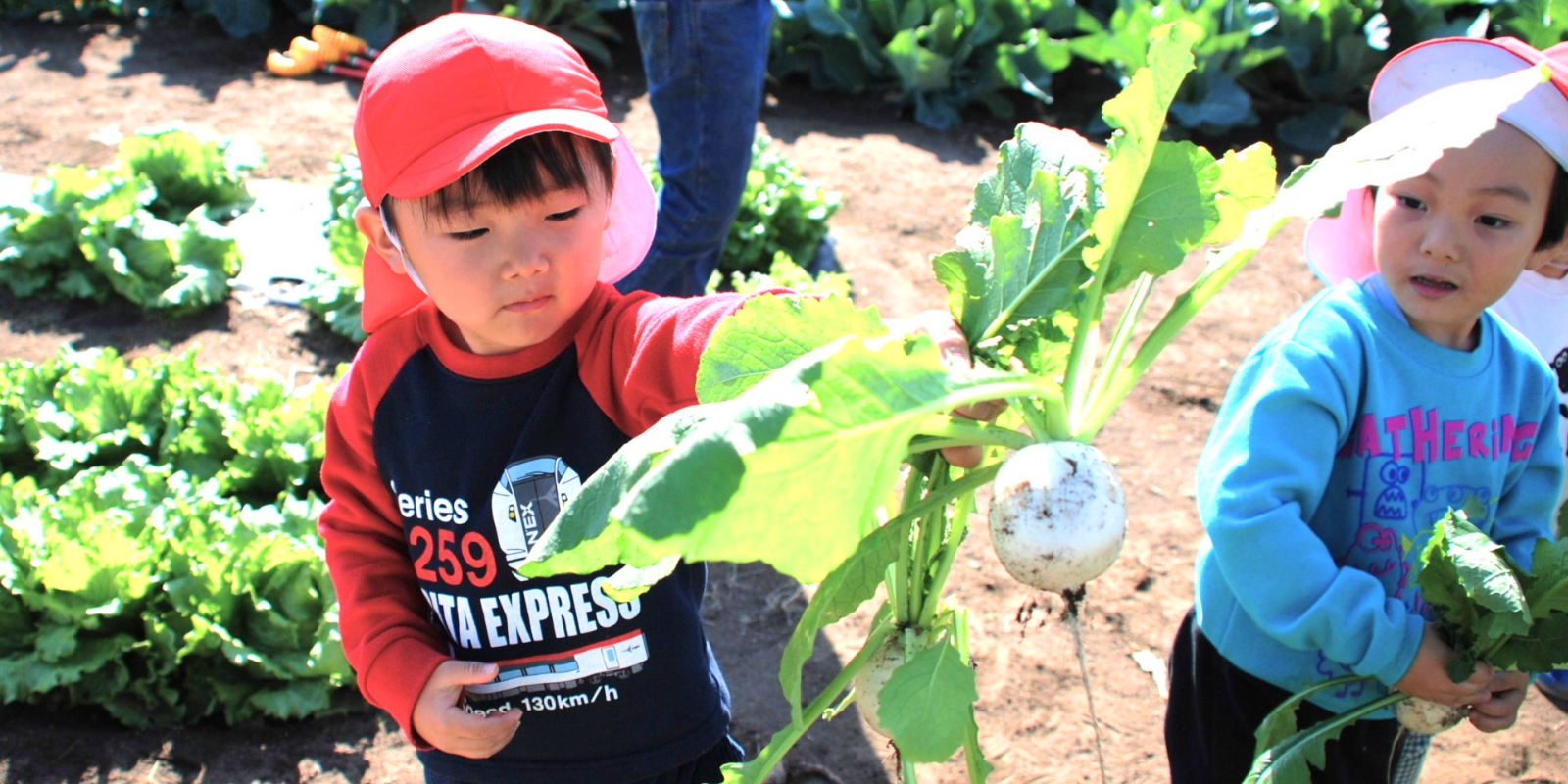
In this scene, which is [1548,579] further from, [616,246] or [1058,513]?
[616,246]

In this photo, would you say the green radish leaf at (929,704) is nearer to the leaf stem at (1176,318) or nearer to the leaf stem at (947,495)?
the leaf stem at (947,495)

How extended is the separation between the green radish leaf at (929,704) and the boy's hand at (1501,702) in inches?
38.2

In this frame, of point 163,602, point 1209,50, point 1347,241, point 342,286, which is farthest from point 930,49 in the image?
point 163,602

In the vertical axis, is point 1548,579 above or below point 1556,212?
below

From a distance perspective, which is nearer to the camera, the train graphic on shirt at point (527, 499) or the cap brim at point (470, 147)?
the cap brim at point (470, 147)

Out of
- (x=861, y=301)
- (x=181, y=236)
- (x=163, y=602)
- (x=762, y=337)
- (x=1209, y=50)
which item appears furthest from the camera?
(x=1209, y=50)

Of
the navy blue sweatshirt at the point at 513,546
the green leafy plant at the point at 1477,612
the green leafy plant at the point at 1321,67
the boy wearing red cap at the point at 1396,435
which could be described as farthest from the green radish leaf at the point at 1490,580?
the green leafy plant at the point at 1321,67

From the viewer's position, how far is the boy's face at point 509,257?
162 centimetres

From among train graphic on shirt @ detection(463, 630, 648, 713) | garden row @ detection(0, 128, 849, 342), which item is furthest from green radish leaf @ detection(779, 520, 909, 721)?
garden row @ detection(0, 128, 849, 342)

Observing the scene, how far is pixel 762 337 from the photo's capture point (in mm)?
1313

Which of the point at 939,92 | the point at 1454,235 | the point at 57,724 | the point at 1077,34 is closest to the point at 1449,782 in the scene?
the point at 1454,235

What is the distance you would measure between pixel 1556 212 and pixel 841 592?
1323 millimetres

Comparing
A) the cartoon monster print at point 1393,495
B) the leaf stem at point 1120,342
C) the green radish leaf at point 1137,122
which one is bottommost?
the cartoon monster print at point 1393,495

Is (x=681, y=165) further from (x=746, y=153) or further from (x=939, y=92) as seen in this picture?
(x=939, y=92)
